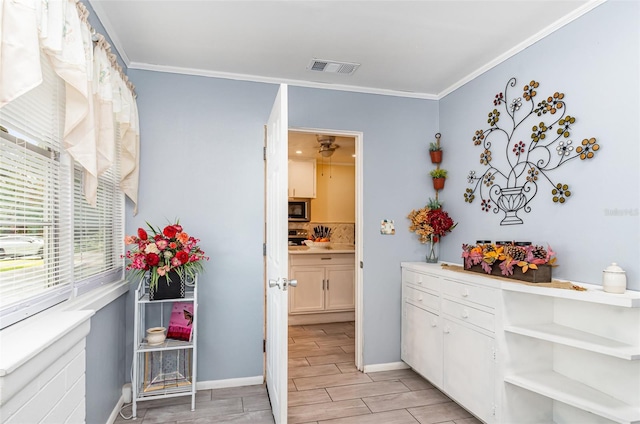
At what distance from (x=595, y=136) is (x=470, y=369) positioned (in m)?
1.63

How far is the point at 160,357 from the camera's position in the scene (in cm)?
280

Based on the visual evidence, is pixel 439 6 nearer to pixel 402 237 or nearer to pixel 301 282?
pixel 402 237

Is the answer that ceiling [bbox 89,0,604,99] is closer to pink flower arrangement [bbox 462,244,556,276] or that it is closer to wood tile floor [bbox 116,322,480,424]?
pink flower arrangement [bbox 462,244,556,276]

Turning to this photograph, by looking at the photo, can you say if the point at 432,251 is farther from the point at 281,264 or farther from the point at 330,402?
the point at 281,264

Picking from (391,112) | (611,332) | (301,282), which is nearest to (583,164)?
(611,332)

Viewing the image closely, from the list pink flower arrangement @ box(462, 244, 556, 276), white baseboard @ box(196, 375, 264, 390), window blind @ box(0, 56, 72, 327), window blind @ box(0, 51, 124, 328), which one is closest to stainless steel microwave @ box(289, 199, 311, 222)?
white baseboard @ box(196, 375, 264, 390)

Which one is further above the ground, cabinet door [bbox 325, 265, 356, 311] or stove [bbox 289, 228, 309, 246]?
stove [bbox 289, 228, 309, 246]

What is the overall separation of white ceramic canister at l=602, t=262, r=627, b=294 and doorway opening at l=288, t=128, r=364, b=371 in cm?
189

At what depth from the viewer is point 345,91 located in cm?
340

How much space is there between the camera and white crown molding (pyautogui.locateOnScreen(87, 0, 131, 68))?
212 centimetres

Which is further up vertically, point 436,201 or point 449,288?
point 436,201

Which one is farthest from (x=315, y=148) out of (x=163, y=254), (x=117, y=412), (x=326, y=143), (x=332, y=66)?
(x=117, y=412)

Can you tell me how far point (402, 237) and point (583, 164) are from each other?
1618 mm

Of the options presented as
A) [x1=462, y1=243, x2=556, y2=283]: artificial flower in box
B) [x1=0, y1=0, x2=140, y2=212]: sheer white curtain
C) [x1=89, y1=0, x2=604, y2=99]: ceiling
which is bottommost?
[x1=462, y1=243, x2=556, y2=283]: artificial flower in box
